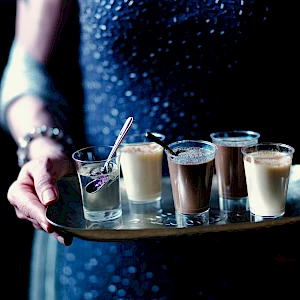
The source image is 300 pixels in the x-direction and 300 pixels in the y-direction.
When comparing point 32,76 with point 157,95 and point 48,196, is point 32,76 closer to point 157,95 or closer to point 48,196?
point 157,95

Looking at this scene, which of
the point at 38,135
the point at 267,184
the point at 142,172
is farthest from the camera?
the point at 38,135

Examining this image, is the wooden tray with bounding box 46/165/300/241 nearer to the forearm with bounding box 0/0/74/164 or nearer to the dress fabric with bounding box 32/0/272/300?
the dress fabric with bounding box 32/0/272/300

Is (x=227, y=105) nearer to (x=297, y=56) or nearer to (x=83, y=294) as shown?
(x=297, y=56)

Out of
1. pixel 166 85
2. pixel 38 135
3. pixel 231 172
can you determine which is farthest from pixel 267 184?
pixel 38 135

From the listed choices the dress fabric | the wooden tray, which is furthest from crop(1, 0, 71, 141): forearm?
the wooden tray

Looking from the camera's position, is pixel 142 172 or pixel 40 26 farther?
pixel 40 26

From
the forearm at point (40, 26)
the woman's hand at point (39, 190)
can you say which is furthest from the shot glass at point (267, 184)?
the forearm at point (40, 26)

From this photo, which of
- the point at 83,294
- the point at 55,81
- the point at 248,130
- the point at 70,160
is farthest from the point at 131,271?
the point at 55,81

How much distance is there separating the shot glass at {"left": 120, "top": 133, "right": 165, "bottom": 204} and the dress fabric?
9cm

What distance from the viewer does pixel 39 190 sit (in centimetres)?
94

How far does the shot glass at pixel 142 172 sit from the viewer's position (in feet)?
3.35

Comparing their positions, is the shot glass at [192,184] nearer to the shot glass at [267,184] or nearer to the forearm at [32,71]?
the shot glass at [267,184]

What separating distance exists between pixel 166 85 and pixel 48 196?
0.39m

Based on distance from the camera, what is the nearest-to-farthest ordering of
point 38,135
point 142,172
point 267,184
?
point 267,184 → point 142,172 → point 38,135
